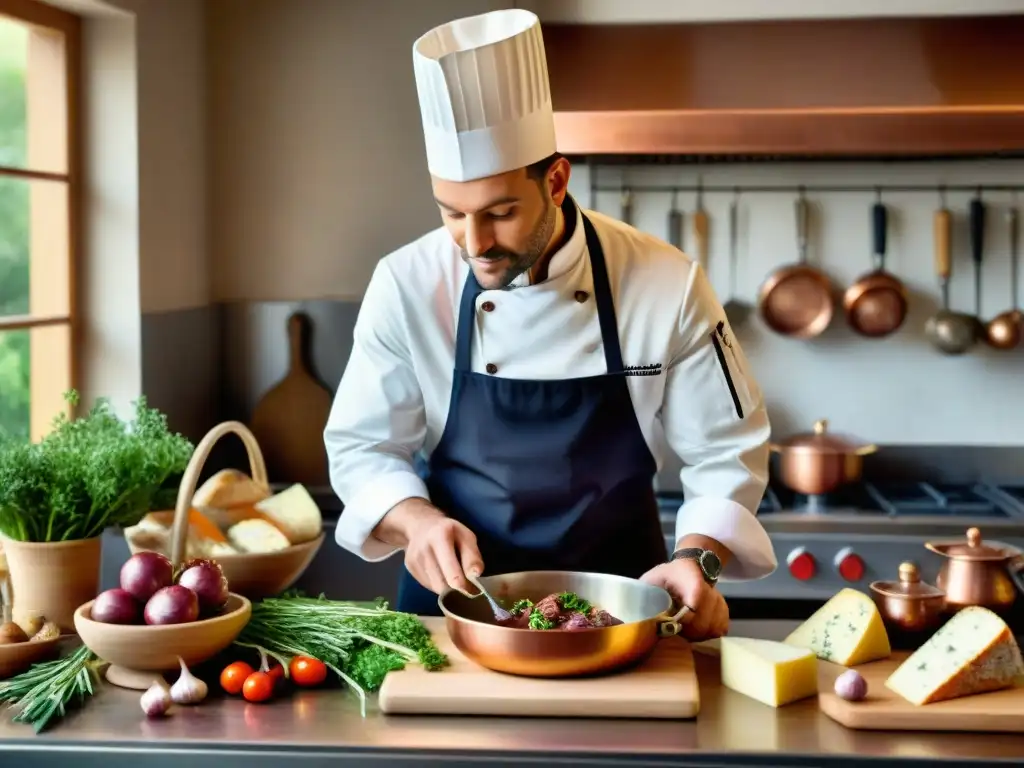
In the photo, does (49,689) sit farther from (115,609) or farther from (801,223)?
(801,223)

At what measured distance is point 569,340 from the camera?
195 cm

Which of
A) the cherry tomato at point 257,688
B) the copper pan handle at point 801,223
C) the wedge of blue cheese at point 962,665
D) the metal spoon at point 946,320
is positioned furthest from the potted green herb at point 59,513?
the metal spoon at point 946,320

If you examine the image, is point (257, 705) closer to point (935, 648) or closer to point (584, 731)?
point (584, 731)

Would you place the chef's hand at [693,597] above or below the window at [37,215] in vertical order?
below

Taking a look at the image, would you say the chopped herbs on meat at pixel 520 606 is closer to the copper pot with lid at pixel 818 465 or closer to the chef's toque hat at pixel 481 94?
the chef's toque hat at pixel 481 94

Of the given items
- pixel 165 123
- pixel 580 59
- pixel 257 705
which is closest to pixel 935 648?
pixel 257 705

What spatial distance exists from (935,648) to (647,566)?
0.62 metres

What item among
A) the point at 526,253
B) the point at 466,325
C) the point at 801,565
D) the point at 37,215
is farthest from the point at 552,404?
the point at 37,215

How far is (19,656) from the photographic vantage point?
1.61 meters

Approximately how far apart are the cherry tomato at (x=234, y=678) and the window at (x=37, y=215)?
1.42 m

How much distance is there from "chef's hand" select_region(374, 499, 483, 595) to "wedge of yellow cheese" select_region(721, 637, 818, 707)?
1.14 feet

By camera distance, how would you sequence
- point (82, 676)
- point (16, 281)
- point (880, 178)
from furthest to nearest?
1. point (880, 178)
2. point (16, 281)
3. point (82, 676)

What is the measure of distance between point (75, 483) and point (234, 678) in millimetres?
428

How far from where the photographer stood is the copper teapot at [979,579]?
1766 mm
